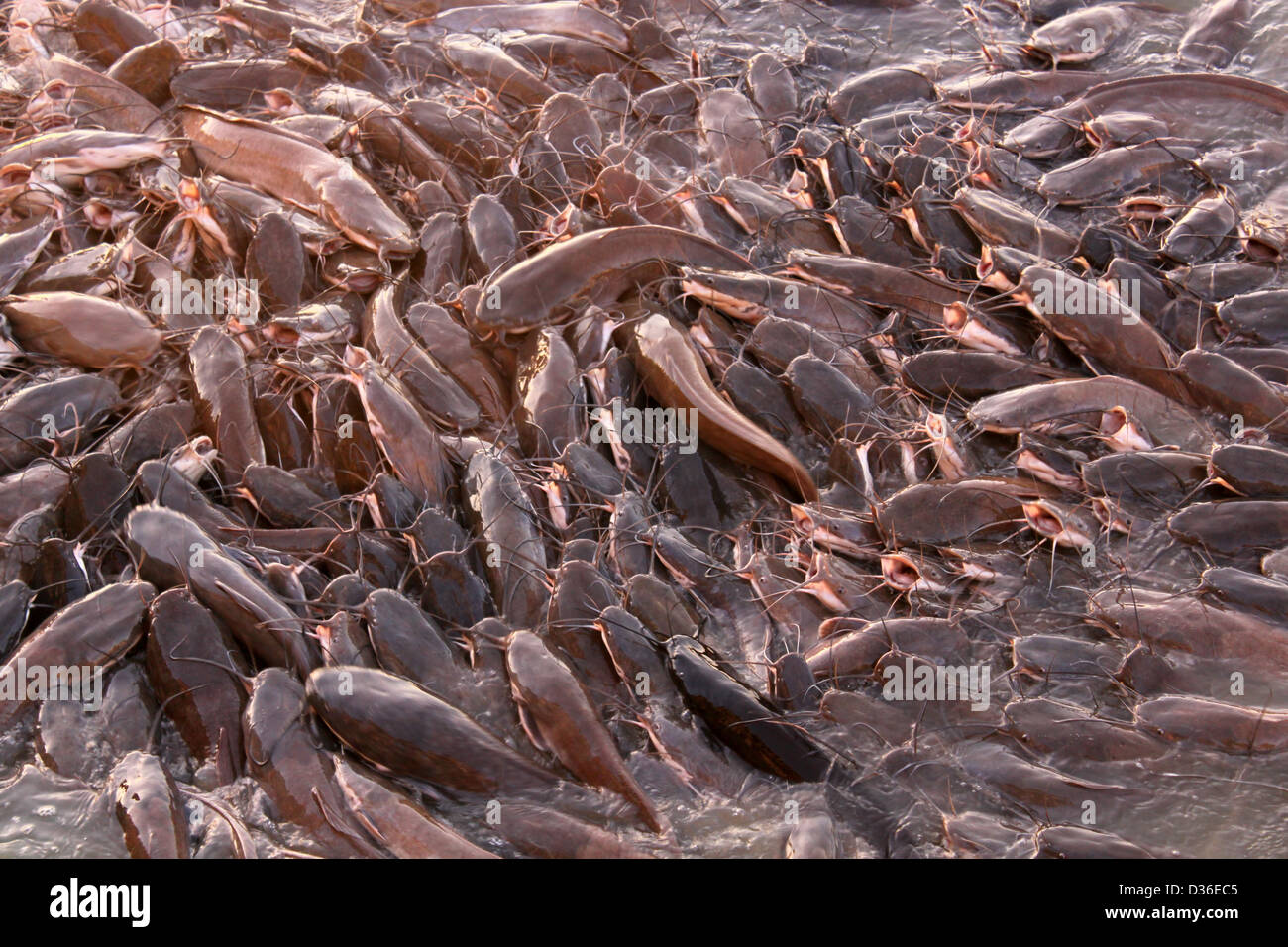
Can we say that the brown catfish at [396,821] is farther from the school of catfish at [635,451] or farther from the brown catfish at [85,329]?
the brown catfish at [85,329]

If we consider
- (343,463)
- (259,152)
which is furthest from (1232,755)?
(259,152)

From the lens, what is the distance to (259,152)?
14.0ft

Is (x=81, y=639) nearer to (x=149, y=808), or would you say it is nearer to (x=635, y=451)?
(x=149, y=808)

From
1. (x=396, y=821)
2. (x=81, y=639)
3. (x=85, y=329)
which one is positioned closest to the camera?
(x=396, y=821)

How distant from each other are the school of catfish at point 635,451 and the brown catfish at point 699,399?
17 mm

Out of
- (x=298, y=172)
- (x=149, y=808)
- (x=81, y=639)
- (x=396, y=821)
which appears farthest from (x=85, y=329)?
(x=396, y=821)

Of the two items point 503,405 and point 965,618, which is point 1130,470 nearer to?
point 965,618

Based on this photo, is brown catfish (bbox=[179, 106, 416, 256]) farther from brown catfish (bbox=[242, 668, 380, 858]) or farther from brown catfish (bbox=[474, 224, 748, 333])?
brown catfish (bbox=[242, 668, 380, 858])

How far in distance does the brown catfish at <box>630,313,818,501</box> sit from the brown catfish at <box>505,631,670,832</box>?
3.25 feet

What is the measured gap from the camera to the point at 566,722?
2.64 meters

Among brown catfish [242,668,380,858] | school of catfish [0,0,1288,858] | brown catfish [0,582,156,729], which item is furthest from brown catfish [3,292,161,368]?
brown catfish [242,668,380,858]

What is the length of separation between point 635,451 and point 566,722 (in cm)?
104

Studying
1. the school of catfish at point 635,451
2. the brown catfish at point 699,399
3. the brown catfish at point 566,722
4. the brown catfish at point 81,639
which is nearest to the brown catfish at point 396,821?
the school of catfish at point 635,451

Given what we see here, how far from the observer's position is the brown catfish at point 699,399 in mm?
3346
